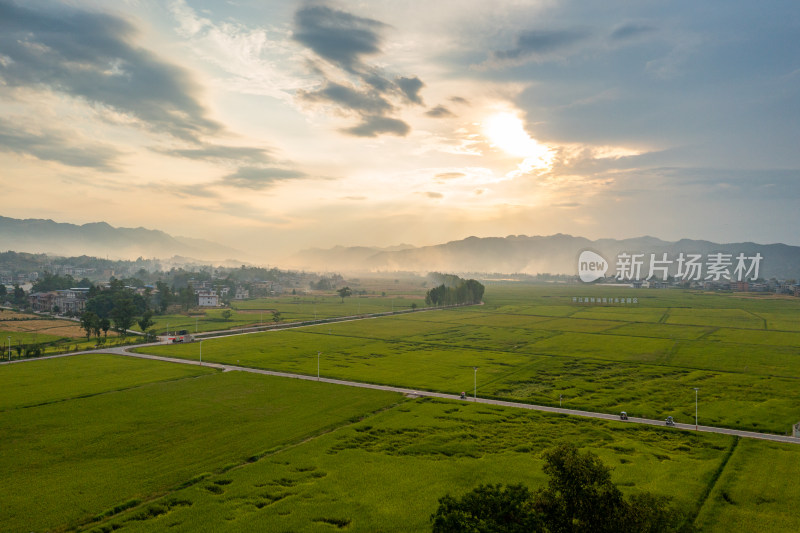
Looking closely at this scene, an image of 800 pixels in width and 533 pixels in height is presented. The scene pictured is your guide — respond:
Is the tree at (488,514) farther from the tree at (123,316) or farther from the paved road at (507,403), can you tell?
the tree at (123,316)

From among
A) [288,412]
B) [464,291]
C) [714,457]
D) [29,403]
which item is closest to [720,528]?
[714,457]

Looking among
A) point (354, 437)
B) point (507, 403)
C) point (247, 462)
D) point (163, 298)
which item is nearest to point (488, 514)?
point (354, 437)

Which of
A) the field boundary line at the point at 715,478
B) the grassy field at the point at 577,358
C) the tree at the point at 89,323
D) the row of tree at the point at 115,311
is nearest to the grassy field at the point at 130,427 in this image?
the grassy field at the point at 577,358

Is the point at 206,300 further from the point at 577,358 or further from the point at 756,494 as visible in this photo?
the point at 756,494

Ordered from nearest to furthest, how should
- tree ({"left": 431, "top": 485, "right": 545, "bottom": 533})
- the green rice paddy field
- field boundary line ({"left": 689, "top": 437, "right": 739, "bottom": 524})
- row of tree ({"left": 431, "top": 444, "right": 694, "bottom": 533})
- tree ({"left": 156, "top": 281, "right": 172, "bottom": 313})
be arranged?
1. row of tree ({"left": 431, "top": 444, "right": 694, "bottom": 533})
2. tree ({"left": 431, "top": 485, "right": 545, "bottom": 533})
3. the green rice paddy field
4. field boundary line ({"left": 689, "top": 437, "right": 739, "bottom": 524})
5. tree ({"left": 156, "top": 281, "right": 172, "bottom": 313})

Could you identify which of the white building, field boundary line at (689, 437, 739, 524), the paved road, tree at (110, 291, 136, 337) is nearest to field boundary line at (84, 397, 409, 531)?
the paved road

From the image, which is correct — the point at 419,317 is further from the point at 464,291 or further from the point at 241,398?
the point at 241,398

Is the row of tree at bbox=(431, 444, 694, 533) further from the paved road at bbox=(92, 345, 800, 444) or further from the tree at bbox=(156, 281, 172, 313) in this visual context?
the tree at bbox=(156, 281, 172, 313)
